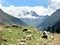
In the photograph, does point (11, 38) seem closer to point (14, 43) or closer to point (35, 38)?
point (14, 43)

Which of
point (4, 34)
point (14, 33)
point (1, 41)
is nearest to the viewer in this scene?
point (1, 41)

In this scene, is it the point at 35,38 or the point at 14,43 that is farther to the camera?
the point at 35,38

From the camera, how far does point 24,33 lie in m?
30.4

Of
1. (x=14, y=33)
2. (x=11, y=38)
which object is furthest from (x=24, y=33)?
(x=11, y=38)

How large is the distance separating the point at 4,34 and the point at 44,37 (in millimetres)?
5953

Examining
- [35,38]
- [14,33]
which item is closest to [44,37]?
[35,38]

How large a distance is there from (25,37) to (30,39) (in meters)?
0.61

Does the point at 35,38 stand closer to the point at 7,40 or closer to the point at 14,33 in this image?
the point at 14,33

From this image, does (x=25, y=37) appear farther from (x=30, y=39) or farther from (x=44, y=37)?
(x=44, y=37)

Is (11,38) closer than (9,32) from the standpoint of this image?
Yes

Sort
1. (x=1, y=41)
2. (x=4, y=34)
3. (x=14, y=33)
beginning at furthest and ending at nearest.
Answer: (x=14, y=33), (x=4, y=34), (x=1, y=41)

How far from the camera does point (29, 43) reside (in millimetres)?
27000

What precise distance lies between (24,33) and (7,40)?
443cm

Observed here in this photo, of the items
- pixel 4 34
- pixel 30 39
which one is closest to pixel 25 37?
pixel 30 39
